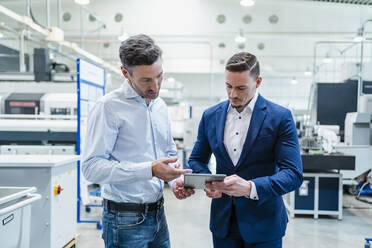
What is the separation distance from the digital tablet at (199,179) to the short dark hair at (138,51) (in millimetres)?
504

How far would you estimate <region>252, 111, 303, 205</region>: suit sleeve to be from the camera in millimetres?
1198

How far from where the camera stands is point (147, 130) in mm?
1251

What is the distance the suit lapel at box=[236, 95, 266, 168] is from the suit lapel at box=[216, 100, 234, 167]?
8cm

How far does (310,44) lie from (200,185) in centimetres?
1092

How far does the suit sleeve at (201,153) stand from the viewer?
1490 millimetres

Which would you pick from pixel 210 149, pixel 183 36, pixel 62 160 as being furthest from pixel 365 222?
pixel 183 36

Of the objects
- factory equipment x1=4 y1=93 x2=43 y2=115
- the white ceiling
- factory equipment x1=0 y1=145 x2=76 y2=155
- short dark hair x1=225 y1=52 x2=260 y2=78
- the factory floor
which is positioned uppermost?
the white ceiling

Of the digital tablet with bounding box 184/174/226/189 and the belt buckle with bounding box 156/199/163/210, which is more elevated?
the digital tablet with bounding box 184/174/226/189

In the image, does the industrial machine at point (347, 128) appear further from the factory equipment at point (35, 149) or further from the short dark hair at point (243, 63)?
the factory equipment at point (35, 149)

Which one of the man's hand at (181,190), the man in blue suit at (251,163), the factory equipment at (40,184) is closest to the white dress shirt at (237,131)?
the man in blue suit at (251,163)

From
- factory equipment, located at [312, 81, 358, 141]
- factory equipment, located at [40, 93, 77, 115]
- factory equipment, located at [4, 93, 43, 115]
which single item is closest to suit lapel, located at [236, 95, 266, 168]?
factory equipment, located at [40, 93, 77, 115]

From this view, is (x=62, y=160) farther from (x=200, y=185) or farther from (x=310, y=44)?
(x=310, y=44)

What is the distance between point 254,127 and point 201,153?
1.16ft

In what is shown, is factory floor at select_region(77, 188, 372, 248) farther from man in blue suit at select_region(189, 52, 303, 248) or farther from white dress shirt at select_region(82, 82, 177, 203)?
white dress shirt at select_region(82, 82, 177, 203)
